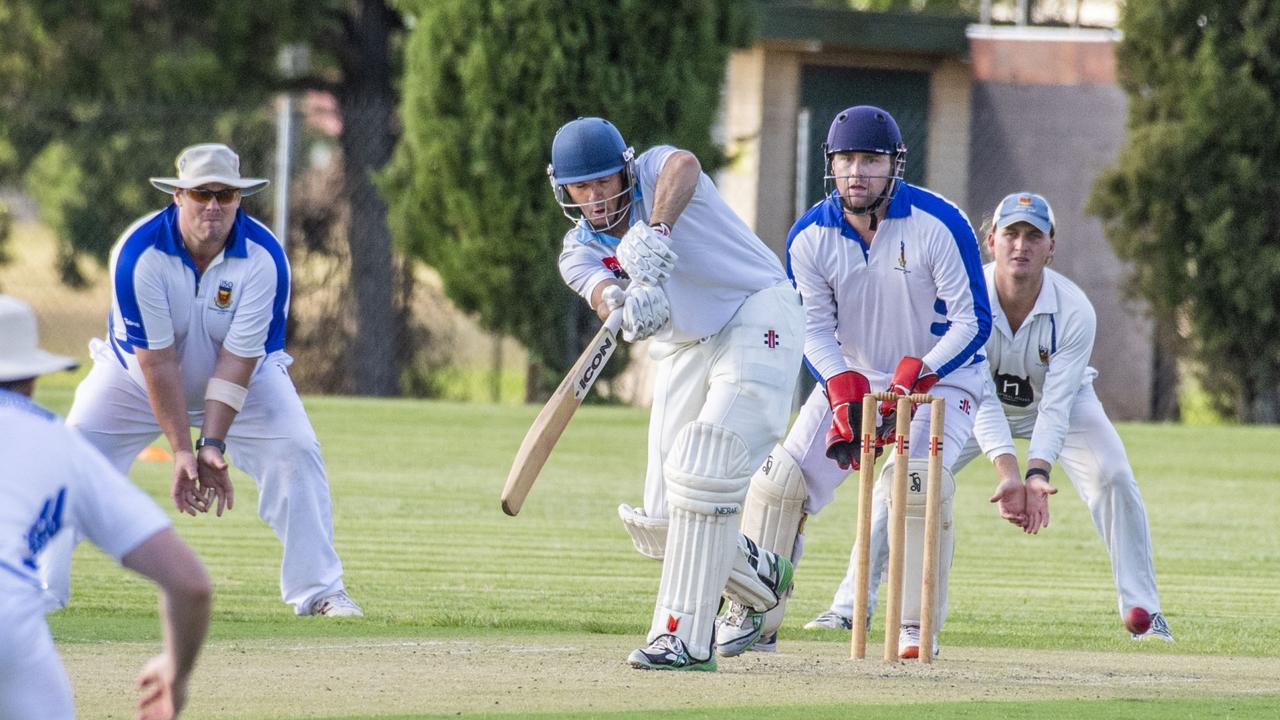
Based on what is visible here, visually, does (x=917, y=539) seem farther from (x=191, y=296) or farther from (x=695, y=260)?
(x=191, y=296)

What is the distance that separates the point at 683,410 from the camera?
584cm

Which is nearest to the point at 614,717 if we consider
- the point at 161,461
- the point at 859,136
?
the point at 859,136

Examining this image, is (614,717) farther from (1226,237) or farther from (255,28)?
(255,28)

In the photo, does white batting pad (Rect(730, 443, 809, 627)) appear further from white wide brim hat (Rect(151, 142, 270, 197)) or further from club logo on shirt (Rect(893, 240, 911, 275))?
white wide brim hat (Rect(151, 142, 270, 197))

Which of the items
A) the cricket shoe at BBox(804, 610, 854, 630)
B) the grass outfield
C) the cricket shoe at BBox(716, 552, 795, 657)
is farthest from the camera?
the cricket shoe at BBox(804, 610, 854, 630)

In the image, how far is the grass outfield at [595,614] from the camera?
17.0ft

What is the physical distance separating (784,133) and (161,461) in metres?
7.86

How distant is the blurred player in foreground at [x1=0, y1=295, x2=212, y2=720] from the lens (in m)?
3.03

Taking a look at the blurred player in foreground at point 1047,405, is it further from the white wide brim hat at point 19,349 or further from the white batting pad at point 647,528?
the white wide brim hat at point 19,349

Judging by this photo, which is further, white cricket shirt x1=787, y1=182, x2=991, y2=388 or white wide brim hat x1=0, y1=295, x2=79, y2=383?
white cricket shirt x1=787, y1=182, x2=991, y2=388

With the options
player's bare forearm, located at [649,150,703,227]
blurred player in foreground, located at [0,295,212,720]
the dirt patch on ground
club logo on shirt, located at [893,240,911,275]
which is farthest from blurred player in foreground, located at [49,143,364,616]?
blurred player in foreground, located at [0,295,212,720]

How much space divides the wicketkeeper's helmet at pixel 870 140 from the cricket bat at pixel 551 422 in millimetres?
1097

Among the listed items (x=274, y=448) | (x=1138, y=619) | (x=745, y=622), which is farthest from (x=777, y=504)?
(x=274, y=448)

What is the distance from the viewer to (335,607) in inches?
273
